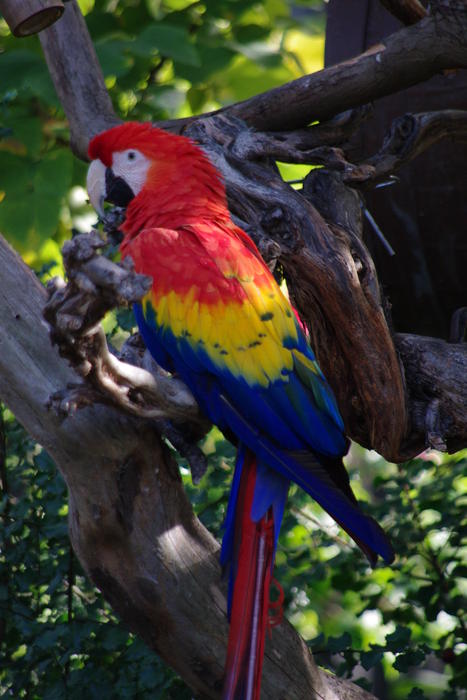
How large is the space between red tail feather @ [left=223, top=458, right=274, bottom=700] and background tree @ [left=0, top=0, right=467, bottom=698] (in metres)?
0.09

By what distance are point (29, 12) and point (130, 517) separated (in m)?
0.72

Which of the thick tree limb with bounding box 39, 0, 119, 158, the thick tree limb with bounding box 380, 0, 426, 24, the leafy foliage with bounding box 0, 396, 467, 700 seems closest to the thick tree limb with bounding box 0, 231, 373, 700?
the leafy foliage with bounding box 0, 396, 467, 700

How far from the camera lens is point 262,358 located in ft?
4.00

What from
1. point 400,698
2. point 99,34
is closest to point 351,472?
point 400,698

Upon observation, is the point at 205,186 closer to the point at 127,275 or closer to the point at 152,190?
the point at 152,190

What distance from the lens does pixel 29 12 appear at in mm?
1165

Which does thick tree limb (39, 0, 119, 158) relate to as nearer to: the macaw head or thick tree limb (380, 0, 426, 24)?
the macaw head

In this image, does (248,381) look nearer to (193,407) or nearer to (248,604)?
(193,407)

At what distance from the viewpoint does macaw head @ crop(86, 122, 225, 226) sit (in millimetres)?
1395

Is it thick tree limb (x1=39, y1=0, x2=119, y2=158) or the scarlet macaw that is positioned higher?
thick tree limb (x1=39, y1=0, x2=119, y2=158)

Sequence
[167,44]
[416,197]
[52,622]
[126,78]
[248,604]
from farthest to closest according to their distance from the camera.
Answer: [126,78] < [167,44] < [416,197] < [52,622] < [248,604]

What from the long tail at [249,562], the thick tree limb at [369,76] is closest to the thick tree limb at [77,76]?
the thick tree limb at [369,76]

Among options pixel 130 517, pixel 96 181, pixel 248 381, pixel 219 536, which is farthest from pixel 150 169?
pixel 219 536

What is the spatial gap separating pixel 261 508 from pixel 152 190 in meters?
0.57
